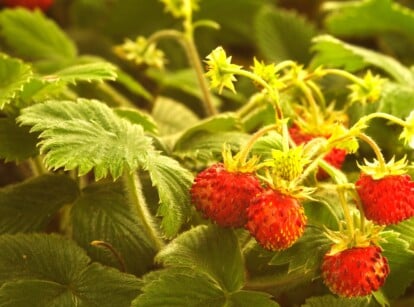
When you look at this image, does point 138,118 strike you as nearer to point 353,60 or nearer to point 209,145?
point 209,145

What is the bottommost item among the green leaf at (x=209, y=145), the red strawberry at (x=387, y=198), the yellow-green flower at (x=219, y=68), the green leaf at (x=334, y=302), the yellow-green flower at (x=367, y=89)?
the green leaf at (x=334, y=302)

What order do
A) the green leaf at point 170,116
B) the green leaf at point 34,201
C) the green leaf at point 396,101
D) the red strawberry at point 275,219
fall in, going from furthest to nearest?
the green leaf at point 170,116, the green leaf at point 396,101, the green leaf at point 34,201, the red strawberry at point 275,219

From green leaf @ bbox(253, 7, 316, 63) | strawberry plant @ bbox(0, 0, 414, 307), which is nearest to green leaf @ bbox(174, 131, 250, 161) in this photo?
strawberry plant @ bbox(0, 0, 414, 307)

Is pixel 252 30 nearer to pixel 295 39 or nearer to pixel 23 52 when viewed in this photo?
pixel 295 39

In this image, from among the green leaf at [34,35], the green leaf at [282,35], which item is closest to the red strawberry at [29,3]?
the green leaf at [34,35]

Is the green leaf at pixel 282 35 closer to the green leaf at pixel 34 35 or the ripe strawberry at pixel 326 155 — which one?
the green leaf at pixel 34 35

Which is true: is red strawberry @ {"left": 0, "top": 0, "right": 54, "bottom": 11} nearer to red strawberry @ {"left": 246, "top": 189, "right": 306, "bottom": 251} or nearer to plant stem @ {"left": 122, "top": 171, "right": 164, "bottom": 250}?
plant stem @ {"left": 122, "top": 171, "right": 164, "bottom": 250}
